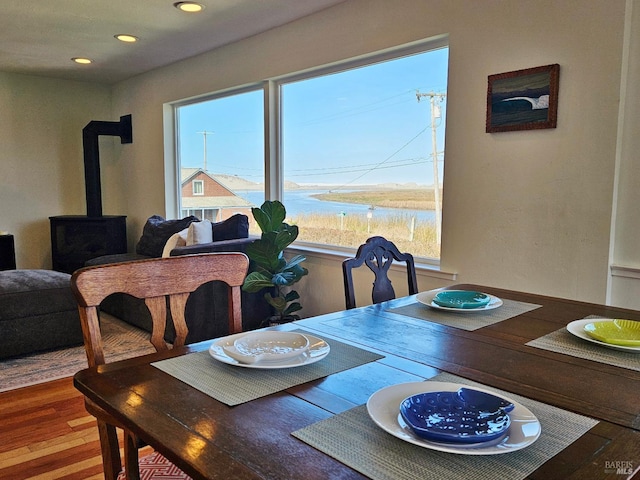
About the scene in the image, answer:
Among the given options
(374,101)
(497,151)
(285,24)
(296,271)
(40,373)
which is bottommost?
(40,373)

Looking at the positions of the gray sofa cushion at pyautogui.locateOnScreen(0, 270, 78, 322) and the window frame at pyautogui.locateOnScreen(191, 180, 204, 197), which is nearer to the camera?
Answer: the gray sofa cushion at pyautogui.locateOnScreen(0, 270, 78, 322)

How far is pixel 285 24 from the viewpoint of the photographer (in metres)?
3.75

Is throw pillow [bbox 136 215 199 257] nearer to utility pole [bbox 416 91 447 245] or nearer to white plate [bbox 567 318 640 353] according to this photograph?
utility pole [bbox 416 91 447 245]

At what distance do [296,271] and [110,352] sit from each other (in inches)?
55.6

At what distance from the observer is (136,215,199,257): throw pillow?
4508 mm

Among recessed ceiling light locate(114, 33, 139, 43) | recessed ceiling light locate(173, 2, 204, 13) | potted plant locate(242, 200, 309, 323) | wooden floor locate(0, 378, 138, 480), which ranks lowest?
wooden floor locate(0, 378, 138, 480)

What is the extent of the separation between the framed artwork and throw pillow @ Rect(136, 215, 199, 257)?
9.23 ft

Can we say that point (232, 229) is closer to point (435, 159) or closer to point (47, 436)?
point (435, 159)

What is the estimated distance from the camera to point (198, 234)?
12.7 feet

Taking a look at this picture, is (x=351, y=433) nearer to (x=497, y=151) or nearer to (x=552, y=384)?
(x=552, y=384)

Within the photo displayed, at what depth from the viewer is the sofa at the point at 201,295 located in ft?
11.7

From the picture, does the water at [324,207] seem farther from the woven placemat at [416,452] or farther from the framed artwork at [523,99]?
the woven placemat at [416,452]

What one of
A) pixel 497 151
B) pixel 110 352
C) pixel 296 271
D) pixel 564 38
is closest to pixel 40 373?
pixel 110 352

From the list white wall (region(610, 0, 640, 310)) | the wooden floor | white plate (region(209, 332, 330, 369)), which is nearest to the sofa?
the wooden floor
